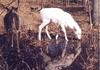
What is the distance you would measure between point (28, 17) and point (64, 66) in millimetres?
615

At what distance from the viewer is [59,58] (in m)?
3.45

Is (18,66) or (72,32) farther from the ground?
(72,32)

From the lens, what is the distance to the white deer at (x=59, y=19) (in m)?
3.46

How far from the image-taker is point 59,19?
3490 millimetres

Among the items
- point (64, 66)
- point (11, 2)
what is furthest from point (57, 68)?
point (11, 2)

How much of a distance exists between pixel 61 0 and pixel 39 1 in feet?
0.74

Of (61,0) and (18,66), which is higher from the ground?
(61,0)

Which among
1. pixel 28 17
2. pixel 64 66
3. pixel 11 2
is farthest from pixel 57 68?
pixel 11 2

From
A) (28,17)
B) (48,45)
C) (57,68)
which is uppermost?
(28,17)

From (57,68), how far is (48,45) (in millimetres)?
249

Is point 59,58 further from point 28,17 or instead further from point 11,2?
point 11,2

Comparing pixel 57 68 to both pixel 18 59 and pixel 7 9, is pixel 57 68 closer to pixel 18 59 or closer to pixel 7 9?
pixel 18 59

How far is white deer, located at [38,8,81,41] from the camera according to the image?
136 inches

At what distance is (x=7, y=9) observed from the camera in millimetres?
3480
